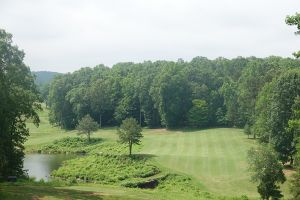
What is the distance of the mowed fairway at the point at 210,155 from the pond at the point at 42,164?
1479 centimetres

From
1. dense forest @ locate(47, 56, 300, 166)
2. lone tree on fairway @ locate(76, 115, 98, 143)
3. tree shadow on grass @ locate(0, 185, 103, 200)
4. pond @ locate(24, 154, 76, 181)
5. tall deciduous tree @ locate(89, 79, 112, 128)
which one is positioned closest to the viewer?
tree shadow on grass @ locate(0, 185, 103, 200)

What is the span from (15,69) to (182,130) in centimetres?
6943

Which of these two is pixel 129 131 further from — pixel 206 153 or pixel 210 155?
pixel 210 155

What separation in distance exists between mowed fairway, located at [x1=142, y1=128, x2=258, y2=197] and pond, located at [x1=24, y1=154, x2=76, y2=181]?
48.5 feet

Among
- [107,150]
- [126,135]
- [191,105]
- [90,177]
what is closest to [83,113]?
[191,105]

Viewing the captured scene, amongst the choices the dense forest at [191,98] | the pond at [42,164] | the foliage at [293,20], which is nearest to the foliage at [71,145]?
the dense forest at [191,98]

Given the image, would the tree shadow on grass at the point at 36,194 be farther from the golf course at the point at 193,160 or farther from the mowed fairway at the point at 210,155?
the mowed fairway at the point at 210,155

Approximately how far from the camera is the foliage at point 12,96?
93.3ft

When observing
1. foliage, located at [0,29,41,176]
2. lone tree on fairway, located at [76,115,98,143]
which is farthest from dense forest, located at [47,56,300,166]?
foliage, located at [0,29,41,176]

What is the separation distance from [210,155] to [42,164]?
2683 cm

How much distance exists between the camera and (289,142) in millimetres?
53906

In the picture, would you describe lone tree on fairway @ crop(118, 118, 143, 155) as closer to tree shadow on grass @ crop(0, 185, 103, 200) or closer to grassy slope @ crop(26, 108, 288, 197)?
grassy slope @ crop(26, 108, 288, 197)

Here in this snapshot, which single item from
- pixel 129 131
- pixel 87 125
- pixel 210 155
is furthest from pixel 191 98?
pixel 129 131

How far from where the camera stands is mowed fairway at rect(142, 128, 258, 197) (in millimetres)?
46812
